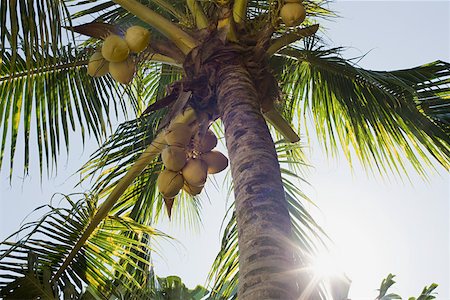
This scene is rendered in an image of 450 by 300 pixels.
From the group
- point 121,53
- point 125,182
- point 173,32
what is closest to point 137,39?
point 121,53

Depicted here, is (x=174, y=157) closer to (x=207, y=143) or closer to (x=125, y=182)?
(x=207, y=143)

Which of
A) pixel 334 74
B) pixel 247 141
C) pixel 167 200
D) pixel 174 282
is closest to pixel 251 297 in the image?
pixel 247 141

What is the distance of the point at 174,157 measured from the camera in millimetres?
3002

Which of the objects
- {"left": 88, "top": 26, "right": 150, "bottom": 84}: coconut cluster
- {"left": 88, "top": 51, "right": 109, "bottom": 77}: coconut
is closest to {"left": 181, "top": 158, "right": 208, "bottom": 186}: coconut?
{"left": 88, "top": 26, "right": 150, "bottom": 84}: coconut cluster

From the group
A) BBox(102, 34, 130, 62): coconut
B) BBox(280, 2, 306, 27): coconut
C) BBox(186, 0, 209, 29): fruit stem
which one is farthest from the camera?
BBox(186, 0, 209, 29): fruit stem

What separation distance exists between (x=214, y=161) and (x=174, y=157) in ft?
0.93

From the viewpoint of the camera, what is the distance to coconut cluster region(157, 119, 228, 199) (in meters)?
3.03

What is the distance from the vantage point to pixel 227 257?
435 cm

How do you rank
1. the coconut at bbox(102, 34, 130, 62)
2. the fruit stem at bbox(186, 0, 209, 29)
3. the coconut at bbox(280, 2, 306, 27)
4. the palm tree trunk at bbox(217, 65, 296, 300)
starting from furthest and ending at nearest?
1. the fruit stem at bbox(186, 0, 209, 29)
2. the coconut at bbox(280, 2, 306, 27)
3. the coconut at bbox(102, 34, 130, 62)
4. the palm tree trunk at bbox(217, 65, 296, 300)

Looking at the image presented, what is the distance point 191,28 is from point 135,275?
191cm

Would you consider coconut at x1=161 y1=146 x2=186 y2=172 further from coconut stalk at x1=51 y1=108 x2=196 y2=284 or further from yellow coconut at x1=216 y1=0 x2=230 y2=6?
yellow coconut at x1=216 y1=0 x2=230 y2=6

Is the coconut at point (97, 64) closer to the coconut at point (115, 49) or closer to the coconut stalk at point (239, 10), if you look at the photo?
the coconut at point (115, 49)

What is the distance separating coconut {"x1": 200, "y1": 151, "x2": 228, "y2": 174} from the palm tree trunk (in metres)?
0.32

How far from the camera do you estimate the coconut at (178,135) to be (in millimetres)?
3031
